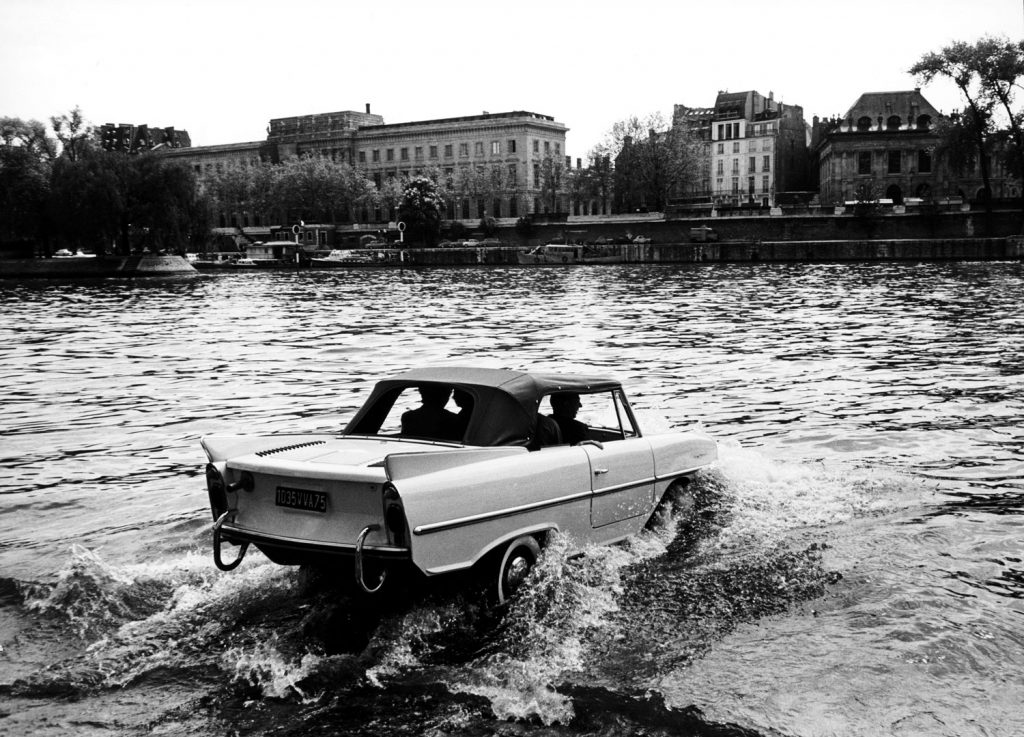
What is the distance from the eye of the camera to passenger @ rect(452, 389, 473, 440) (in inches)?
333

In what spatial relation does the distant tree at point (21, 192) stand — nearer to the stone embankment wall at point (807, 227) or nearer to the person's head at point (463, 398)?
the stone embankment wall at point (807, 227)

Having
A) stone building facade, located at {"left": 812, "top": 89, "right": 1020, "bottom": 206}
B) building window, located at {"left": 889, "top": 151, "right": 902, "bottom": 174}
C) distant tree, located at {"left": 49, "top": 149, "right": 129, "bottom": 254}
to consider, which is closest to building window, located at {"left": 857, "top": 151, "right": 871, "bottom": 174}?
stone building facade, located at {"left": 812, "top": 89, "right": 1020, "bottom": 206}

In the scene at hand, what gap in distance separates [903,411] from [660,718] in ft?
40.4

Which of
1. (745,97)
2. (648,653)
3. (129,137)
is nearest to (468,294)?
(648,653)

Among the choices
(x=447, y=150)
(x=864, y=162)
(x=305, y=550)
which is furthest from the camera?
(x=447, y=150)

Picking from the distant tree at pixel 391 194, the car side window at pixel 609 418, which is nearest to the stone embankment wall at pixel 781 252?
the distant tree at pixel 391 194

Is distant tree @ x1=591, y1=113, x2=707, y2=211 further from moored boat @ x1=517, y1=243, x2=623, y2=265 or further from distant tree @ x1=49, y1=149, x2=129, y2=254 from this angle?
distant tree @ x1=49, y1=149, x2=129, y2=254

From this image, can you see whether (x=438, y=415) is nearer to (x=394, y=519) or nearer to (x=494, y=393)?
(x=494, y=393)

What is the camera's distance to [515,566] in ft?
25.3

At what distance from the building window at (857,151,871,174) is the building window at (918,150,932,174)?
5067 mm

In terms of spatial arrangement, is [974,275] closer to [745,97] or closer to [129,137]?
[745,97]

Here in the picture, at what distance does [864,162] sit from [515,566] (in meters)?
116

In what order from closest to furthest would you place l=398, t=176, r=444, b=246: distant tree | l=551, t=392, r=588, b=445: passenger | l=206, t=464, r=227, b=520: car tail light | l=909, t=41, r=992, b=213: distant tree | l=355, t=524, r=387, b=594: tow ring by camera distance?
l=355, t=524, r=387, b=594: tow ring < l=206, t=464, r=227, b=520: car tail light < l=551, t=392, r=588, b=445: passenger < l=909, t=41, r=992, b=213: distant tree < l=398, t=176, r=444, b=246: distant tree

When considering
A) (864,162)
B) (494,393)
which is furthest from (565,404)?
(864,162)
